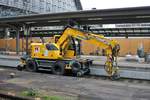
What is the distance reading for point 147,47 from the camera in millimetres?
53250

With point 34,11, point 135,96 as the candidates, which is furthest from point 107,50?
point 34,11

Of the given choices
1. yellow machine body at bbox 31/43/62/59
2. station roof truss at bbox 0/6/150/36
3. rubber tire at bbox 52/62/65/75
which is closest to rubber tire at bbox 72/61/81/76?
rubber tire at bbox 52/62/65/75

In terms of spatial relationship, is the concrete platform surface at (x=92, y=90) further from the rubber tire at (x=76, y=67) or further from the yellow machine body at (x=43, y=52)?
the yellow machine body at (x=43, y=52)

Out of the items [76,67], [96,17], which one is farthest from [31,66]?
[96,17]

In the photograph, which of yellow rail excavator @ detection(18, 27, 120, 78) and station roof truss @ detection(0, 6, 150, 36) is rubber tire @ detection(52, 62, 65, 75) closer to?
yellow rail excavator @ detection(18, 27, 120, 78)

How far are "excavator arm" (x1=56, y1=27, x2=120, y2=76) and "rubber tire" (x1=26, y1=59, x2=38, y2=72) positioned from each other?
9.11ft

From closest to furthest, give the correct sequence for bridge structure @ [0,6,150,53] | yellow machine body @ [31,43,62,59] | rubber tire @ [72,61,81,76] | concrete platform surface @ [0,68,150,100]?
concrete platform surface @ [0,68,150,100]
rubber tire @ [72,61,81,76]
yellow machine body @ [31,43,62,59]
bridge structure @ [0,6,150,53]

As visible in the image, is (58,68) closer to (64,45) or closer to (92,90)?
(64,45)

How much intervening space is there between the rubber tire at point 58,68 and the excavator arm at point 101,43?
1408mm

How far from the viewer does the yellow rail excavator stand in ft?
70.5

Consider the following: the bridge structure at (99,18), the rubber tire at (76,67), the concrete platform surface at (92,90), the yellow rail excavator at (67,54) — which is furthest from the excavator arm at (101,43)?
the bridge structure at (99,18)

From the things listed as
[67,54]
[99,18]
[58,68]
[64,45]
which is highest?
[99,18]

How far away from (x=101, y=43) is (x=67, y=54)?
384 centimetres

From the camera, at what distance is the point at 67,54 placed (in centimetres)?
2489
